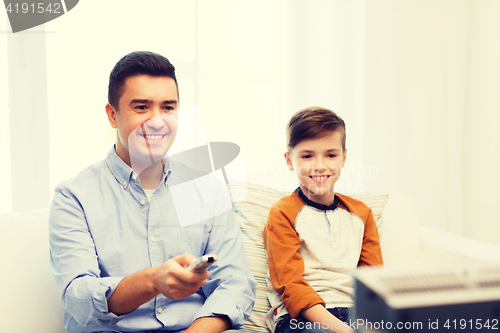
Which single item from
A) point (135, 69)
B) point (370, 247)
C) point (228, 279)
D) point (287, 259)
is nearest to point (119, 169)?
point (135, 69)

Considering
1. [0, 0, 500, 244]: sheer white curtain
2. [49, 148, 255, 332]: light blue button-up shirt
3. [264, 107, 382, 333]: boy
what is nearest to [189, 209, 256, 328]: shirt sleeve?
[49, 148, 255, 332]: light blue button-up shirt

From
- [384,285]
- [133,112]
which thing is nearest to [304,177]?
[133,112]

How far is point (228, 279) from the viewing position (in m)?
1.03

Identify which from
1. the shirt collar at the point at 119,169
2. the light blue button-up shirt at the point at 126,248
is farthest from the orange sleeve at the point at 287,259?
the shirt collar at the point at 119,169

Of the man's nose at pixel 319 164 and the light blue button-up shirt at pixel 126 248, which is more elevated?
the man's nose at pixel 319 164

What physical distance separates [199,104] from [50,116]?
0.66 m

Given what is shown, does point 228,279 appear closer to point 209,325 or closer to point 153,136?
point 209,325

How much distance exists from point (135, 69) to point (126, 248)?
1.54 ft

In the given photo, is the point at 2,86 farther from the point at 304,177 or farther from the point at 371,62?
the point at 371,62

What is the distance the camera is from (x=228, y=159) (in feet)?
6.16

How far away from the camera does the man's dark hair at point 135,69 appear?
1.04 m

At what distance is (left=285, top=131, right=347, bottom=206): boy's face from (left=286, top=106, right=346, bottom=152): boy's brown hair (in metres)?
0.02

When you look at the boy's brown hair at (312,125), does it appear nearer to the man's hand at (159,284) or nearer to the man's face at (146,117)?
the man's face at (146,117)

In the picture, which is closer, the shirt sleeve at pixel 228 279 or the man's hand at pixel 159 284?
the man's hand at pixel 159 284
